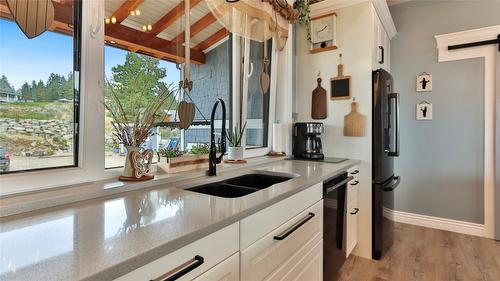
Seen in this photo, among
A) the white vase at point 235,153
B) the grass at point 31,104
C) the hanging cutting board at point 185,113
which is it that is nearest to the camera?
the grass at point 31,104

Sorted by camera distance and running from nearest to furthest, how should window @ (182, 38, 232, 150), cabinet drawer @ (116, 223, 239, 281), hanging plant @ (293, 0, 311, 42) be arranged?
cabinet drawer @ (116, 223, 239, 281), window @ (182, 38, 232, 150), hanging plant @ (293, 0, 311, 42)

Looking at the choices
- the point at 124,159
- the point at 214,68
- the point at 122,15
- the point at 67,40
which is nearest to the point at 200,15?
the point at 214,68

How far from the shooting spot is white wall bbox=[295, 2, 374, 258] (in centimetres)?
242

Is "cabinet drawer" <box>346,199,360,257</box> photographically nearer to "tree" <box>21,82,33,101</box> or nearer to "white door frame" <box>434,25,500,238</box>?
"white door frame" <box>434,25,500,238</box>

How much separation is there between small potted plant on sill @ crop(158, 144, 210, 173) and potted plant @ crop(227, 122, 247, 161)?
349 mm

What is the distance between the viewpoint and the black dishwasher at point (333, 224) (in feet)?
5.72

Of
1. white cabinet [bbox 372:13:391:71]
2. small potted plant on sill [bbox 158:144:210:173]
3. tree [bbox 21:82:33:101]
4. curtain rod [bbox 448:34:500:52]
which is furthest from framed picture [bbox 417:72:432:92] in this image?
tree [bbox 21:82:33:101]

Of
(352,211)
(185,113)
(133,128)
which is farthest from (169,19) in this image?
(352,211)

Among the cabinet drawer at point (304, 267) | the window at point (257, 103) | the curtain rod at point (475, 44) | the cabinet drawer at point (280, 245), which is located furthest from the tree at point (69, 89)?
the curtain rod at point (475, 44)

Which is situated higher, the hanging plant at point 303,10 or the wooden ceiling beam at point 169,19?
the hanging plant at point 303,10

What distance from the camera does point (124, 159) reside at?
56.4 inches

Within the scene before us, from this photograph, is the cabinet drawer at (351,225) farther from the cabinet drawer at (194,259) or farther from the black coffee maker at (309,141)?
the cabinet drawer at (194,259)

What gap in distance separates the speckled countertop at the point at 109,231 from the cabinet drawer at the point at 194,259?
27mm

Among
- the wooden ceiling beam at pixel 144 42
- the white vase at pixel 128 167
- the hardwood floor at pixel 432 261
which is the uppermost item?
the wooden ceiling beam at pixel 144 42
